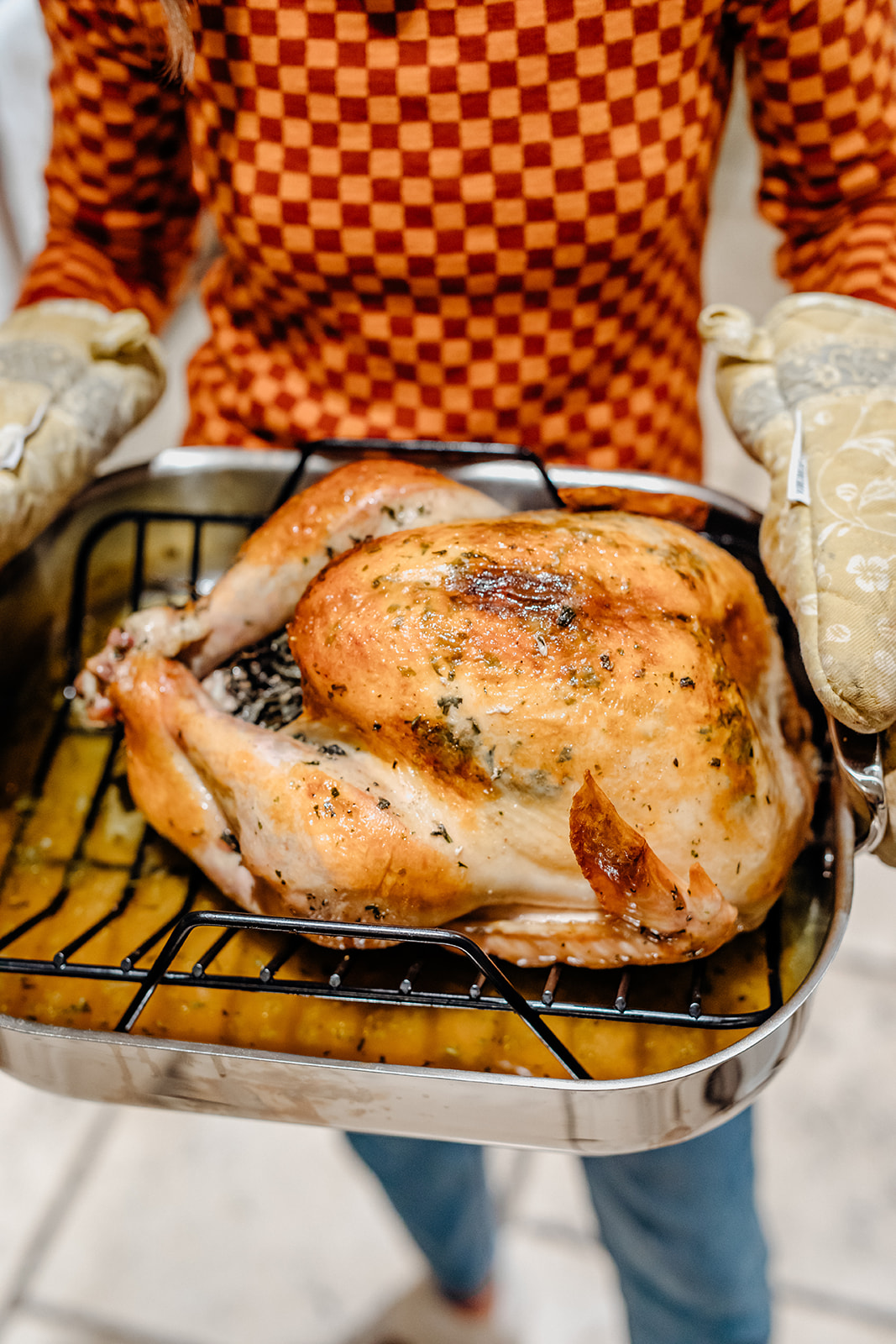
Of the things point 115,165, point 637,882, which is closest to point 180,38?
point 115,165

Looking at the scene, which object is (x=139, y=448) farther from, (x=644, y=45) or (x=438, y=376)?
(x=644, y=45)

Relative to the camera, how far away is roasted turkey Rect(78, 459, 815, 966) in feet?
2.86

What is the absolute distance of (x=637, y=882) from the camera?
0.81 metres

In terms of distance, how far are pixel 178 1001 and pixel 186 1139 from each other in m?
1.14

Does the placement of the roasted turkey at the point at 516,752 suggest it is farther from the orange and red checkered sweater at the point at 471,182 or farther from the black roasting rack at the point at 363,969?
the orange and red checkered sweater at the point at 471,182

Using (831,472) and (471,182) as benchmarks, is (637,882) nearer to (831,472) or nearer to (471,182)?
(831,472)

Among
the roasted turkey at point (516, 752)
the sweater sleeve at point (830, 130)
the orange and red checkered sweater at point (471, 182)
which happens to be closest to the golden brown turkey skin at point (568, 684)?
the roasted turkey at point (516, 752)

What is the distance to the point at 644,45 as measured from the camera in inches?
40.3

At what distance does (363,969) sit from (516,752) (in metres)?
0.23

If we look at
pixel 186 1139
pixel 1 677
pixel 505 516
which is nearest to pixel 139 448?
pixel 186 1139

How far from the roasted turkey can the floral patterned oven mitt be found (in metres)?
0.09

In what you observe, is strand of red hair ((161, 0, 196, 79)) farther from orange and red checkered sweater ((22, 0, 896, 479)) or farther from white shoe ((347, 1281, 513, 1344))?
white shoe ((347, 1281, 513, 1344))

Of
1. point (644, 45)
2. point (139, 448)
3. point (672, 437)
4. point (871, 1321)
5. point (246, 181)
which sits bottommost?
point (871, 1321)

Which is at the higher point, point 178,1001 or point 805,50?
point 805,50
